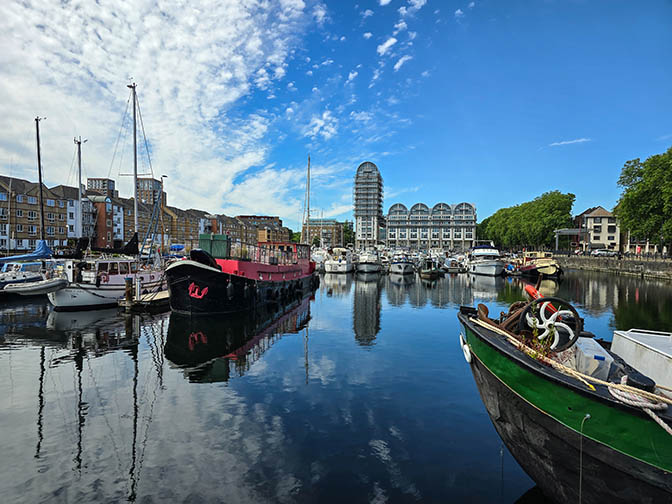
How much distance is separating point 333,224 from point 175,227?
87581 millimetres

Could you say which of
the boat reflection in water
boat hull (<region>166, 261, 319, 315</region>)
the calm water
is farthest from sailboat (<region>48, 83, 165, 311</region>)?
the boat reflection in water

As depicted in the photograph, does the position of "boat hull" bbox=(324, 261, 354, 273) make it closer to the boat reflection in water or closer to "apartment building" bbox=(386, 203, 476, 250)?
the boat reflection in water

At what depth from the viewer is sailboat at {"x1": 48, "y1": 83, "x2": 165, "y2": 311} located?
1964 cm

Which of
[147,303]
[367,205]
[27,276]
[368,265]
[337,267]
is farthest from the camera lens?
[367,205]

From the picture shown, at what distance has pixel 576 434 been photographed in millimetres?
3785

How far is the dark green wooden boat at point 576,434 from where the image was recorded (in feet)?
10.6

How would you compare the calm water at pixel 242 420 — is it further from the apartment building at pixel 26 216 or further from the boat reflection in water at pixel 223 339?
the apartment building at pixel 26 216

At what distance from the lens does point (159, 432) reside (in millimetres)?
6754

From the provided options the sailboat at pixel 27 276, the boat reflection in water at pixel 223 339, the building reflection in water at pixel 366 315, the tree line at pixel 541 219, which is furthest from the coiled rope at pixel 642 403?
the tree line at pixel 541 219

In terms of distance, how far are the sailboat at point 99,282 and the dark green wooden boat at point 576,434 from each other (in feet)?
70.2

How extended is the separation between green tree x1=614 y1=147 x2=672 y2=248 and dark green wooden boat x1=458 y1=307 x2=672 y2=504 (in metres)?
46.7

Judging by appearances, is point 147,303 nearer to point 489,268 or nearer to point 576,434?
point 576,434

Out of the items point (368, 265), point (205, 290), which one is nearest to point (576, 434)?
point (205, 290)

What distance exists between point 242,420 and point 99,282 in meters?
17.9
